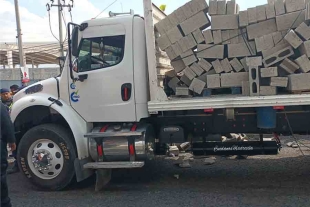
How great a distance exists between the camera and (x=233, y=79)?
208 inches

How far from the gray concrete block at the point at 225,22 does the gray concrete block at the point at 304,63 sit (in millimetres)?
1007

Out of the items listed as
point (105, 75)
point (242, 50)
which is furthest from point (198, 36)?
point (105, 75)

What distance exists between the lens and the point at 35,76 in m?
26.3

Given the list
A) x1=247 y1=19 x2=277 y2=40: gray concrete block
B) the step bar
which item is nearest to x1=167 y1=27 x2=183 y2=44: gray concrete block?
x1=247 y1=19 x2=277 y2=40: gray concrete block

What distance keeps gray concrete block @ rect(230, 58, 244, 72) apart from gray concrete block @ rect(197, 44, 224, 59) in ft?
0.58

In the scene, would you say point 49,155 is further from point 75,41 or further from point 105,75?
point 75,41

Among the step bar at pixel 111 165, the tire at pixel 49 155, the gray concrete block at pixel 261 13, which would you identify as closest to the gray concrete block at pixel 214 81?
the gray concrete block at pixel 261 13

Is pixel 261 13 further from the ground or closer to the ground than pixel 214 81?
further from the ground

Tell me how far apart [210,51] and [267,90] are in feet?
3.34

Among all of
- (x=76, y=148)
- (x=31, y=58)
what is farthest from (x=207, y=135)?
(x=31, y=58)

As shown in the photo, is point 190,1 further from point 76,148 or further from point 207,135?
point 76,148

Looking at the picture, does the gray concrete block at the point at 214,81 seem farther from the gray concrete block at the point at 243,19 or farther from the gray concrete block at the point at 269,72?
the gray concrete block at the point at 243,19

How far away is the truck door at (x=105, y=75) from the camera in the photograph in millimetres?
5508

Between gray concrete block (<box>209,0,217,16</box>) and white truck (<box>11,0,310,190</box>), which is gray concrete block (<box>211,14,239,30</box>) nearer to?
gray concrete block (<box>209,0,217,16</box>)
